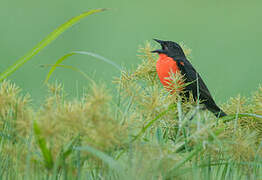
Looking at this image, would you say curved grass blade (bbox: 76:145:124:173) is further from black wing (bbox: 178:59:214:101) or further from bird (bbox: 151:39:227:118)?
black wing (bbox: 178:59:214:101)

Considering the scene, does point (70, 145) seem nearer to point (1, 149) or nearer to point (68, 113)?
point (68, 113)

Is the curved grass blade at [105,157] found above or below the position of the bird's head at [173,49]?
below

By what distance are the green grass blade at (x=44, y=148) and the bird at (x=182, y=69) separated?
3.39ft

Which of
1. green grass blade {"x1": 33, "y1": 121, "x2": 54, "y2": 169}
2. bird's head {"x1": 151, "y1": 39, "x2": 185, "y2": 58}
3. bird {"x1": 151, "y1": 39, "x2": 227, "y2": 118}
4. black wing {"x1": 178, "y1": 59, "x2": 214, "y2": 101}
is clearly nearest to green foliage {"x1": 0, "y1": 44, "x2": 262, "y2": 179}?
green grass blade {"x1": 33, "y1": 121, "x2": 54, "y2": 169}

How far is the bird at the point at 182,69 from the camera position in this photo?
7.30ft

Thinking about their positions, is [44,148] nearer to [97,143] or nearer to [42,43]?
[97,143]

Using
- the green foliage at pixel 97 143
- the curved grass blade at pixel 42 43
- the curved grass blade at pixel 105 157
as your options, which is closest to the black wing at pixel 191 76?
the green foliage at pixel 97 143

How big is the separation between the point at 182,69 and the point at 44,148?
1.56 meters

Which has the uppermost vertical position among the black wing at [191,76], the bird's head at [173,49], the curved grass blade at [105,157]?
the bird's head at [173,49]

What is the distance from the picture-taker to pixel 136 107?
5.39 feet

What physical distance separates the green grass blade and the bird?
103cm

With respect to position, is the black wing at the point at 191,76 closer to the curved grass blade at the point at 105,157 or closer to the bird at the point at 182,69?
the bird at the point at 182,69

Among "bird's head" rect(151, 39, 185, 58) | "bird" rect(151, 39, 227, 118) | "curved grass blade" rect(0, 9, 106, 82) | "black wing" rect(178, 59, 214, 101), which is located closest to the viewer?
"curved grass blade" rect(0, 9, 106, 82)

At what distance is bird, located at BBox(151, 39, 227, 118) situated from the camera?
2225 mm
